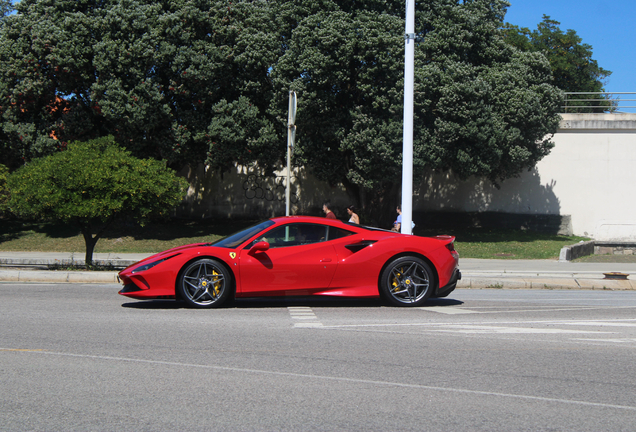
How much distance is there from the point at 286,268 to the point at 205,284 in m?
1.15

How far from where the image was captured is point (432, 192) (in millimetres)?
30141

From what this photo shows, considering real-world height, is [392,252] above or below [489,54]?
below

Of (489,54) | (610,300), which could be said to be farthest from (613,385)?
(489,54)

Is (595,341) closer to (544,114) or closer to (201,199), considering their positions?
(544,114)

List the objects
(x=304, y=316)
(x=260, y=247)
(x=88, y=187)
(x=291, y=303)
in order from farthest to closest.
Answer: (x=88, y=187) < (x=291, y=303) < (x=260, y=247) < (x=304, y=316)

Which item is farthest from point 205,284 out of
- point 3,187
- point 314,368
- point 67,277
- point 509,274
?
point 3,187

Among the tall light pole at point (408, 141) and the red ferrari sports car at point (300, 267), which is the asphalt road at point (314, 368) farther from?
the tall light pole at point (408, 141)

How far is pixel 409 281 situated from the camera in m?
8.34

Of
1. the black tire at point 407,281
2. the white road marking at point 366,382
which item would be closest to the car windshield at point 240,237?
the black tire at point 407,281

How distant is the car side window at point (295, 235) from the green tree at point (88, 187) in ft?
20.6

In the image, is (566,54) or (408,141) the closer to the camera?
(408,141)

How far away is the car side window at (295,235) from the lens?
8.24m

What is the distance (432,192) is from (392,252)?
2246 cm

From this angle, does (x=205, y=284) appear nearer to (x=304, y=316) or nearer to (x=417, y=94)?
(x=304, y=316)
